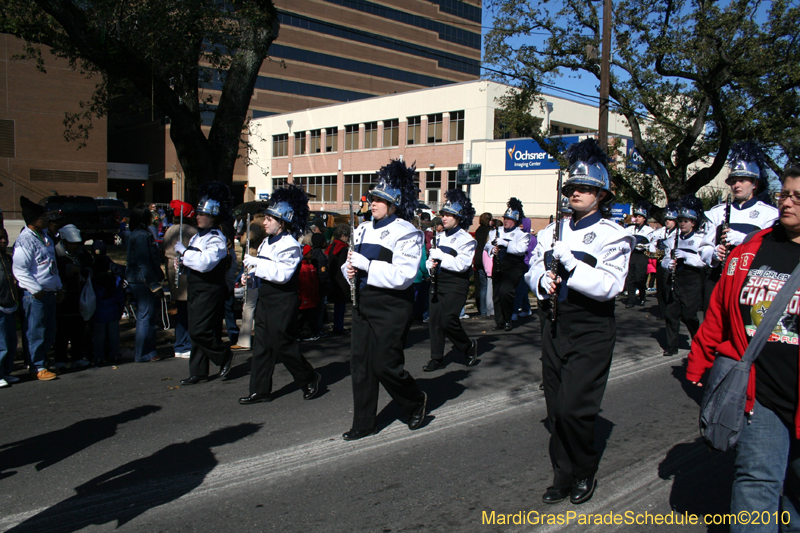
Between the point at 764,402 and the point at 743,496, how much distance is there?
46 cm

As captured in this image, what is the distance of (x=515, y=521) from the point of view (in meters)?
3.59

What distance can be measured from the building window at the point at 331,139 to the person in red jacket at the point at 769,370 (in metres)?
47.7

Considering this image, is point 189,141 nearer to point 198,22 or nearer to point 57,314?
point 198,22

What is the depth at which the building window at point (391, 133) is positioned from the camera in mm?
44719

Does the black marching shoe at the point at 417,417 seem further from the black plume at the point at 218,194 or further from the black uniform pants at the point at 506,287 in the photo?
the black uniform pants at the point at 506,287

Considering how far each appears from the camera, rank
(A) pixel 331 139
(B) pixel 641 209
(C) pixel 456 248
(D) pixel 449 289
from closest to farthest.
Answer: (D) pixel 449 289 < (C) pixel 456 248 < (B) pixel 641 209 < (A) pixel 331 139

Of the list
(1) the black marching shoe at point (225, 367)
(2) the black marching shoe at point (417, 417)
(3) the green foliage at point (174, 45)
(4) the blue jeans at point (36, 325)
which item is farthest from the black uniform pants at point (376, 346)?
(3) the green foliage at point (174, 45)

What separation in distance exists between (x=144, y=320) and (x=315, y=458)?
162 inches

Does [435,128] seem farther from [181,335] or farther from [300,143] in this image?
[181,335]

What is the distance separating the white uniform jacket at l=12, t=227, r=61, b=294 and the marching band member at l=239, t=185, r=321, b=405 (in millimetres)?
2491

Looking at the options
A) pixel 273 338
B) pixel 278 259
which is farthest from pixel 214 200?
pixel 273 338

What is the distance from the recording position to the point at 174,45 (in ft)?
34.7

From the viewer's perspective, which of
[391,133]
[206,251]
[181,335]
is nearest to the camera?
[206,251]

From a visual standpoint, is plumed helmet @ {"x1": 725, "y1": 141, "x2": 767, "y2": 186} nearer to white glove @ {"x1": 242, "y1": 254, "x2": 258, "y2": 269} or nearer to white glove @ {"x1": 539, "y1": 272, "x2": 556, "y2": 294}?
white glove @ {"x1": 539, "y1": 272, "x2": 556, "y2": 294}
